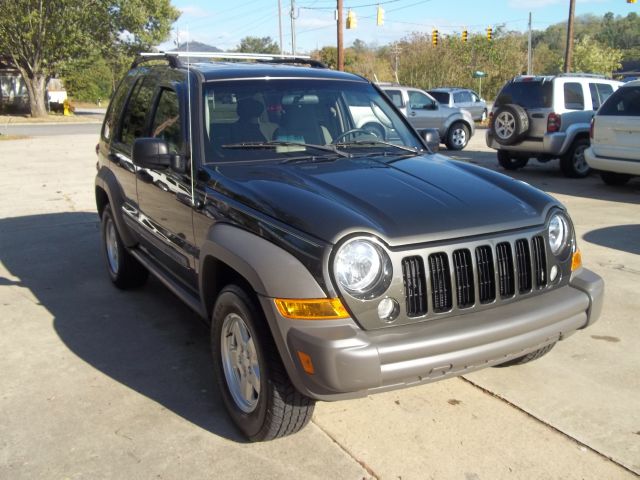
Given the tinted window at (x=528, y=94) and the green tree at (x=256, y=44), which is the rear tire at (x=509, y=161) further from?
the green tree at (x=256, y=44)

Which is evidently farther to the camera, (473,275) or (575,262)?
(575,262)

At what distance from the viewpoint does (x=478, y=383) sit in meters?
3.72

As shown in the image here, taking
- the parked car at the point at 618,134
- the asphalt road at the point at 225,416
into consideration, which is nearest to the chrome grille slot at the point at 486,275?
the asphalt road at the point at 225,416

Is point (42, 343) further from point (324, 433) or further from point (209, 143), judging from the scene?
point (324, 433)

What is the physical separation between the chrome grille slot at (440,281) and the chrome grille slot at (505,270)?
0.32m

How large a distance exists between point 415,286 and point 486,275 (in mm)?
405

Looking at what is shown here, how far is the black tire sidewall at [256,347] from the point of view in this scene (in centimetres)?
286

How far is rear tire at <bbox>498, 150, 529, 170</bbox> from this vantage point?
13320 mm

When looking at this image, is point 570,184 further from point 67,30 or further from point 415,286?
point 67,30

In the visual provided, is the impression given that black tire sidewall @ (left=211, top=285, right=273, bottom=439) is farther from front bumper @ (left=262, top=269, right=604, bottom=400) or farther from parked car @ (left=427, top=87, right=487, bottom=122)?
parked car @ (left=427, top=87, right=487, bottom=122)

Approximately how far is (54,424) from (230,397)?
0.97m

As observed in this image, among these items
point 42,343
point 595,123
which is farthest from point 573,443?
point 595,123

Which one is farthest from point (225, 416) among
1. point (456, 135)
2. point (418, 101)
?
point (456, 135)

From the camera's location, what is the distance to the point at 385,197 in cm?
307
